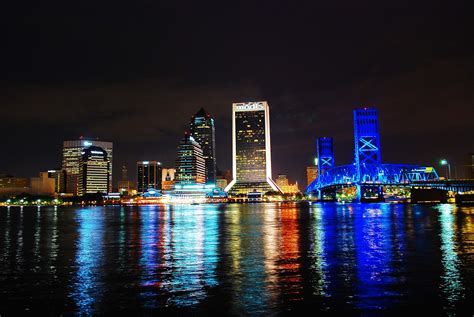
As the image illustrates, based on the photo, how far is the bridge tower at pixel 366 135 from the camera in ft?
642

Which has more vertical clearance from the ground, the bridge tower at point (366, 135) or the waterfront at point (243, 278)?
the bridge tower at point (366, 135)

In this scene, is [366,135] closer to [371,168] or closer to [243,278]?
[371,168]

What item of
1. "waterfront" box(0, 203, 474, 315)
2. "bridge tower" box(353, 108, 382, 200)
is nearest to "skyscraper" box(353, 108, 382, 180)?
"bridge tower" box(353, 108, 382, 200)

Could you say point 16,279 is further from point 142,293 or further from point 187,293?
point 187,293

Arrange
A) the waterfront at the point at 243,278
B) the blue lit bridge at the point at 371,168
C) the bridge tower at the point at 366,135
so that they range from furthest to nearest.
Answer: the bridge tower at the point at 366,135, the blue lit bridge at the point at 371,168, the waterfront at the point at 243,278

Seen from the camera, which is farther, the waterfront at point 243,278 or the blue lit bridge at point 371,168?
the blue lit bridge at point 371,168

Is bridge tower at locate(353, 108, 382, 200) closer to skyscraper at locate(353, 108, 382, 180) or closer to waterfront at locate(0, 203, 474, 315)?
skyscraper at locate(353, 108, 382, 180)

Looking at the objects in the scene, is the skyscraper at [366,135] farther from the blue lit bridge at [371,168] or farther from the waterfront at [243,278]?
the waterfront at [243,278]

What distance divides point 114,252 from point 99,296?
1465 centimetres

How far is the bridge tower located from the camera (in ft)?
642

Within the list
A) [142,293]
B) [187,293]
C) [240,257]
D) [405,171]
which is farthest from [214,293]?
[405,171]

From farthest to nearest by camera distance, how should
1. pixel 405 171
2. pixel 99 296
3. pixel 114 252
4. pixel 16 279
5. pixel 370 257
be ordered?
pixel 405 171, pixel 114 252, pixel 370 257, pixel 16 279, pixel 99 296

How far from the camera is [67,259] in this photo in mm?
28891

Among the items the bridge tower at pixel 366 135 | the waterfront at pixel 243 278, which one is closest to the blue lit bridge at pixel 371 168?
the bridge tower at pixel 366 135
